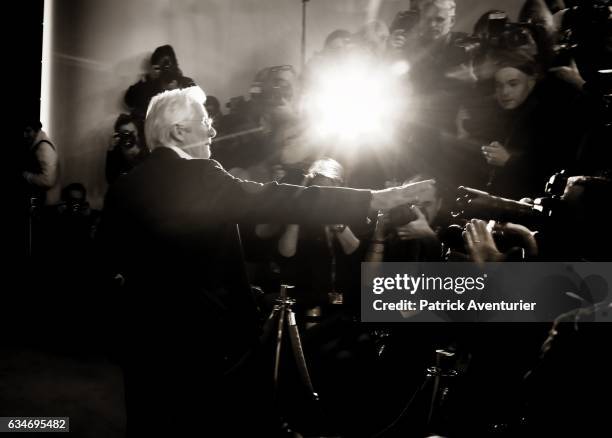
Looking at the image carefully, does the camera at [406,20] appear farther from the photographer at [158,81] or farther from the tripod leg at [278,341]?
the tripod leg at [278,341]

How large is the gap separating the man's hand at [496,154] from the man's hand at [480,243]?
39 centimetres

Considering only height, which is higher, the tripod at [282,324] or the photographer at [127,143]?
the photographer at [127,143]

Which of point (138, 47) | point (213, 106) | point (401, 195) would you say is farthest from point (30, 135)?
point (401, 195)

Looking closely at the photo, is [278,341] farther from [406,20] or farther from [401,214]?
[406,20]

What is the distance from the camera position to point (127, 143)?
5.01m

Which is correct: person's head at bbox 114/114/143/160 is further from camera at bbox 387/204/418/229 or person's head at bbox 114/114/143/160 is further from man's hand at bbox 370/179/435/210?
man's hand at bbox 370/179/435/210

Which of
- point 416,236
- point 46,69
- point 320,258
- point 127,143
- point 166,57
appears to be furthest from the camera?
point 46,69

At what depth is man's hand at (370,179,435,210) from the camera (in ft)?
6.37

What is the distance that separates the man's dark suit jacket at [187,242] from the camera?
1870mm

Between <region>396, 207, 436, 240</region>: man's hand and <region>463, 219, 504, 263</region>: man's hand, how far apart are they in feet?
1.16

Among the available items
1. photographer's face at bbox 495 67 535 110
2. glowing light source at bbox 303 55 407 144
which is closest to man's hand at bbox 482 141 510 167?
photographer's face at bbox 495 67 535 110

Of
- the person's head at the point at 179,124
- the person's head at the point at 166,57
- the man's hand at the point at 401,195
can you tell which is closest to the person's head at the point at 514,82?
the man's hand at the point at 401,195

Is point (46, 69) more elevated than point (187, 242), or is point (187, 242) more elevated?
point (46, 69)

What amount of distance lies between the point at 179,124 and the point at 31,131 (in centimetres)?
381
